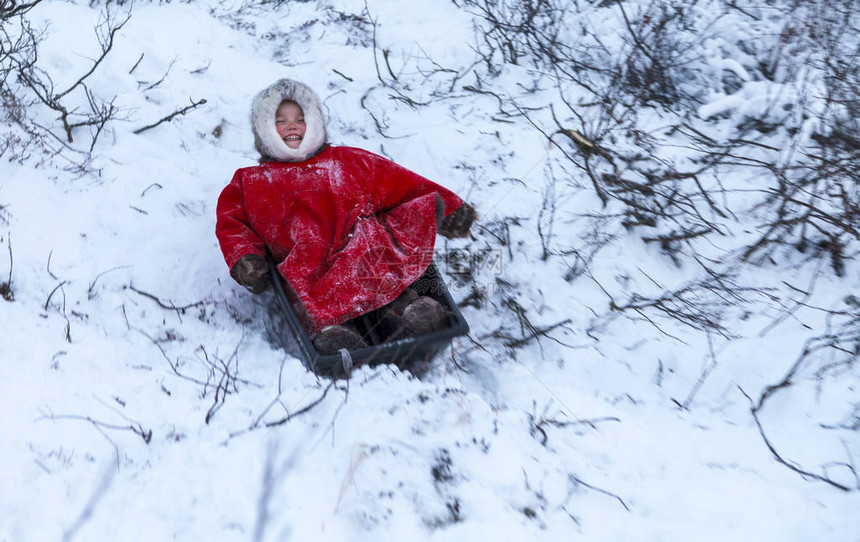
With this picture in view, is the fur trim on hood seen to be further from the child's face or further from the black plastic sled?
the black plastic sled

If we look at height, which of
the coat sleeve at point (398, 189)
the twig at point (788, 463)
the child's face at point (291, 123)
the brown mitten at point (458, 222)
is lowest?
the twig at point (788, 463)

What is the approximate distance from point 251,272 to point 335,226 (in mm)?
415

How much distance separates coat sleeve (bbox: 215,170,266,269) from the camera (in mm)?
2379

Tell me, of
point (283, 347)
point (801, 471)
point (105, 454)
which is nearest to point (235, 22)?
point (283, 347)

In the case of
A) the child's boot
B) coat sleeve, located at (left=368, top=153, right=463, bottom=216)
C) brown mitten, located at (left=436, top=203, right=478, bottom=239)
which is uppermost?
coat sleeve, located at (left=368, top=153, right=463, bottom=216)

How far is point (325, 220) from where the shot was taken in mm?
2496

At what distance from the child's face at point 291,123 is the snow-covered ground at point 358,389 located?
0.72m

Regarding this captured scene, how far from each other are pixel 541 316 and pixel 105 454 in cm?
195

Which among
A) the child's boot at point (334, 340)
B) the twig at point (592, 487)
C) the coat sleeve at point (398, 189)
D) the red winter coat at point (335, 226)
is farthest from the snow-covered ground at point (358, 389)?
the coat sleeve at point (398, 189)

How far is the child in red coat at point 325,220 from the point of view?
229 cm

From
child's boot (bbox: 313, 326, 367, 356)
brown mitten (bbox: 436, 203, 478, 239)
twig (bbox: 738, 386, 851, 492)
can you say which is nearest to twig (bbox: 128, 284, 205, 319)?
child's boot (bbox: 313, 326, 367, 356)

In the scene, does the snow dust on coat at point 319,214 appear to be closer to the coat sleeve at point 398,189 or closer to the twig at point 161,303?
the coat sleeve at point 398,189

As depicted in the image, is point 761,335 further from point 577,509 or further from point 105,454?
point 105,454

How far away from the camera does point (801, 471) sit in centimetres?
189
